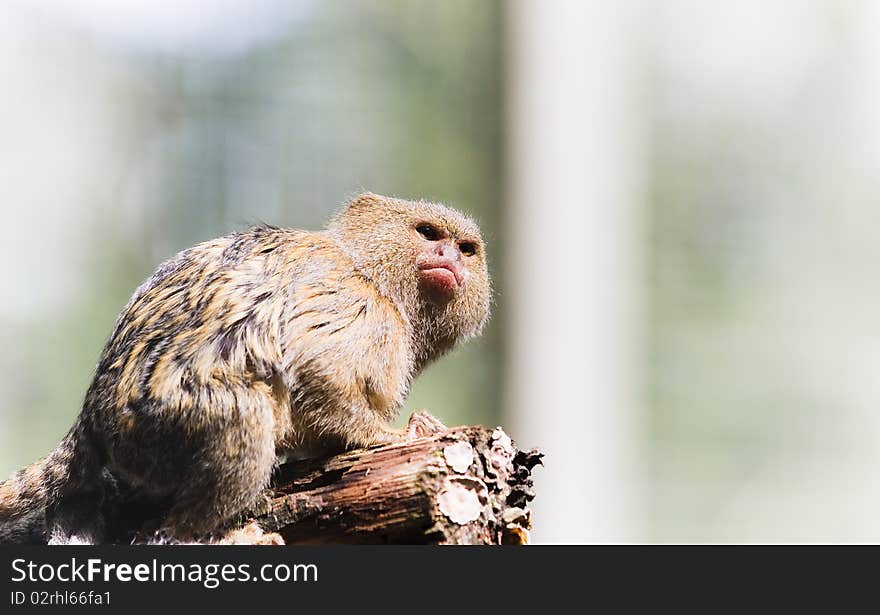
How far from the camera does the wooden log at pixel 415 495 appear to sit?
2631 millimetres

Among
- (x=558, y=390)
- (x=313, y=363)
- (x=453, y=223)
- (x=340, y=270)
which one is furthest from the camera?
(x=558, y=390)

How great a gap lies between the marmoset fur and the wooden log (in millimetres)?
120

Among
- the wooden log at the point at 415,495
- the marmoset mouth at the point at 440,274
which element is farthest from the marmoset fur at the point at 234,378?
the wooden log at the point at 415,495

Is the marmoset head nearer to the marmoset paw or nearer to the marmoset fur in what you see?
the marmoset fur

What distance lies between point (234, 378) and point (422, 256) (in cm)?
91

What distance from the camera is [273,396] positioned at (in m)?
2.85

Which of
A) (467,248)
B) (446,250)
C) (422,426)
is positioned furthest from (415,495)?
(467,248)

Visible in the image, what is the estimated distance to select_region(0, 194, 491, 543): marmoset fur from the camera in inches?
107

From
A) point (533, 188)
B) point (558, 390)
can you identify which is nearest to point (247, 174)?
point (533, 188)

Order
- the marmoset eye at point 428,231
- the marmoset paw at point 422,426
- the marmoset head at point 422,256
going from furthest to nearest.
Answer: the marmoset eye at point 428,231, the marmoset head at point 422,256, the marmoset paw at point 422,426

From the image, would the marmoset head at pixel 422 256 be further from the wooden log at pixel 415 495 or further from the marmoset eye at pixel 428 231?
the wooden log at pixel 415 495

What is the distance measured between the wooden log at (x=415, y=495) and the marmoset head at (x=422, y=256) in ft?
2.33

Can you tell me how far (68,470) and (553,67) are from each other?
A: 5513mm

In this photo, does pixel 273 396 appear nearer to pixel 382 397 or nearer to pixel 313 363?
pixel 313 363
